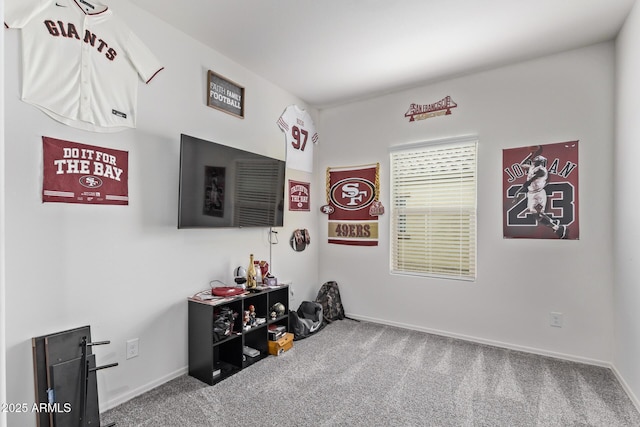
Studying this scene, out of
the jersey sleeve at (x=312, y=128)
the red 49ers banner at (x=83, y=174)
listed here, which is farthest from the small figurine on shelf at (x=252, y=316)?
the jersey sleeve at (x=312, y=128)

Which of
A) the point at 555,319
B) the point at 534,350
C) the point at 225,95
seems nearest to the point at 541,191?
the point at 555,319

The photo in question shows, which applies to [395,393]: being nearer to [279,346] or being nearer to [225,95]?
[279,346]

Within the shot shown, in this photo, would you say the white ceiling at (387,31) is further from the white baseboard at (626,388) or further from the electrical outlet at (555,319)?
the white baseboard at (626,388)

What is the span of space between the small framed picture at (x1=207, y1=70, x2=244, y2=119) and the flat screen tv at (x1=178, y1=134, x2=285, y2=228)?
448 mm

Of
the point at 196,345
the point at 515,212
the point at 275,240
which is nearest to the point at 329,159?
the point at 275,240

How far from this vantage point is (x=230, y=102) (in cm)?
305

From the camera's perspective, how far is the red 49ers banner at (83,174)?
1904 mm

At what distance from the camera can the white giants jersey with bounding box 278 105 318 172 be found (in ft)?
12.4

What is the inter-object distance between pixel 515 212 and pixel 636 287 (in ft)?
3.42

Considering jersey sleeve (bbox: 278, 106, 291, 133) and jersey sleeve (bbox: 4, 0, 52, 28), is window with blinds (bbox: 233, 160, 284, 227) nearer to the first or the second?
jersey sleeve (bbox: 278, 106, 291, 133)

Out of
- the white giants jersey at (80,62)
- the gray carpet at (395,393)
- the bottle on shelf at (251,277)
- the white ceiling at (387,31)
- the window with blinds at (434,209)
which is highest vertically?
the white ceiling at (387,31)

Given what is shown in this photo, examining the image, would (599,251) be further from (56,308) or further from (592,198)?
(56,308)

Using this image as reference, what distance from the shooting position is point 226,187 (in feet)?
9.06

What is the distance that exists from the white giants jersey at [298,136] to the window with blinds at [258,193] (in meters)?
0.49
